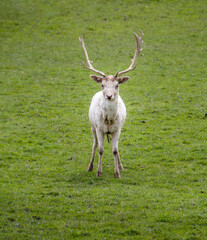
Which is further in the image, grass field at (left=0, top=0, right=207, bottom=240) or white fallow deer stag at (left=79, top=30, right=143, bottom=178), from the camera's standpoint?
white fallow deer stag at (left=79, top=30, right=143, bottom=178)

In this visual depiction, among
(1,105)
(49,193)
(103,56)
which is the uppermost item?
(103,56)

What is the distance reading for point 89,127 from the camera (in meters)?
16.9

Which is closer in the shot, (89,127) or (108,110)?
(108,110)

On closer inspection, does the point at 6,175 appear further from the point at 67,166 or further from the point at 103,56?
the point at 103,56

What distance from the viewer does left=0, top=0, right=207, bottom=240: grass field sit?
30.7ft

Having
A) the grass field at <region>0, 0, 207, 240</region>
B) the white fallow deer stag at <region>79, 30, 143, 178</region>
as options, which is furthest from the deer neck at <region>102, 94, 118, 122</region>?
the grass field at <region>0, 0, 207, 240</region>

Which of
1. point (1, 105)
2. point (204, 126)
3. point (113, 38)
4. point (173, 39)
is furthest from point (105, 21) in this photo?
point (204, 126)

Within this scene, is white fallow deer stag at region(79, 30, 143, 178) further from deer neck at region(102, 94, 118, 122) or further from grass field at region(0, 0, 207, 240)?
grass field at region(0, 0, 207, 240)

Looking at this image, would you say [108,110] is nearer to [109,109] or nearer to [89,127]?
[109,109]

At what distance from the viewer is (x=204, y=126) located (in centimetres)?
1630

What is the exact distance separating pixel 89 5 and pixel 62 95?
1721 centimetres

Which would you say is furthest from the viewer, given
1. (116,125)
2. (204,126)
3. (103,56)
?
(103,56)

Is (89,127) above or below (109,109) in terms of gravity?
above

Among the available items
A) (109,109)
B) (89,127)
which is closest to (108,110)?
(109,109)
